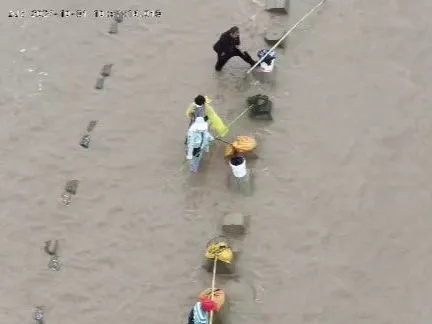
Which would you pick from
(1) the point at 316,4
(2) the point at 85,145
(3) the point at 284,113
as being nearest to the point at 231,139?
(3) the point at 284,113

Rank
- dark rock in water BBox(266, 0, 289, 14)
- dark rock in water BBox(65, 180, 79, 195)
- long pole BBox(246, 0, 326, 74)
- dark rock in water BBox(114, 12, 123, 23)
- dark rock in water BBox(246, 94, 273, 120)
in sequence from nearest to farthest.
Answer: dark rock in water BBox(65, 180, 79, 195), dark rock in water BBox(246, 94, 273, 120), long pole BBox(246, 0, 326, 74), dark rock in water BBox(266, 0, 289, 14), dark rock in water BBox(114, 12, 123, 23)

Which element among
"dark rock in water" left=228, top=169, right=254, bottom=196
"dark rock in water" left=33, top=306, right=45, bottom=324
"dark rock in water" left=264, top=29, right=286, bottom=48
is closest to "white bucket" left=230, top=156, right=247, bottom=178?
"dark rock in water" left=228, top=169, right=254, bottom=196

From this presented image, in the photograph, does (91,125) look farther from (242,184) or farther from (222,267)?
(222,267)

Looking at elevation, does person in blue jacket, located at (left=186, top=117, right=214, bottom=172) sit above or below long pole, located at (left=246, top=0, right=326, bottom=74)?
below

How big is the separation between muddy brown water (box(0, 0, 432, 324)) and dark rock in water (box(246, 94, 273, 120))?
0.55 ft

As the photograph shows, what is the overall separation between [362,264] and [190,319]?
6.84ft

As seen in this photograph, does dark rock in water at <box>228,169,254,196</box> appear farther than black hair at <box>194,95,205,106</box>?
Yes

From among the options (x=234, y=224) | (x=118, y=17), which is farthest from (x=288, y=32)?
(x=234, y=224)

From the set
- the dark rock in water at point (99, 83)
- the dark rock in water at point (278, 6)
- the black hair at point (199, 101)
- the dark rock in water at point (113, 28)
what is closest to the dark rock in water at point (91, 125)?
the dark rock in water at point (99, 83)

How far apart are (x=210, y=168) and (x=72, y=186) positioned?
177 cm

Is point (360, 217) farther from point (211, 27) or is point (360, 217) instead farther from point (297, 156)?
point (211, 27)

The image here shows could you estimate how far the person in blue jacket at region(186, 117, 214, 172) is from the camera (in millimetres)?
8648

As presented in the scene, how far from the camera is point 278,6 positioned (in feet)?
34.4

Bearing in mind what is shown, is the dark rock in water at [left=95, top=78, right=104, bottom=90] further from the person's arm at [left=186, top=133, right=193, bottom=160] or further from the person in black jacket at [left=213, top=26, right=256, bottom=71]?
the person's arm at [left=186, top=133, right=193, bottom=160]
